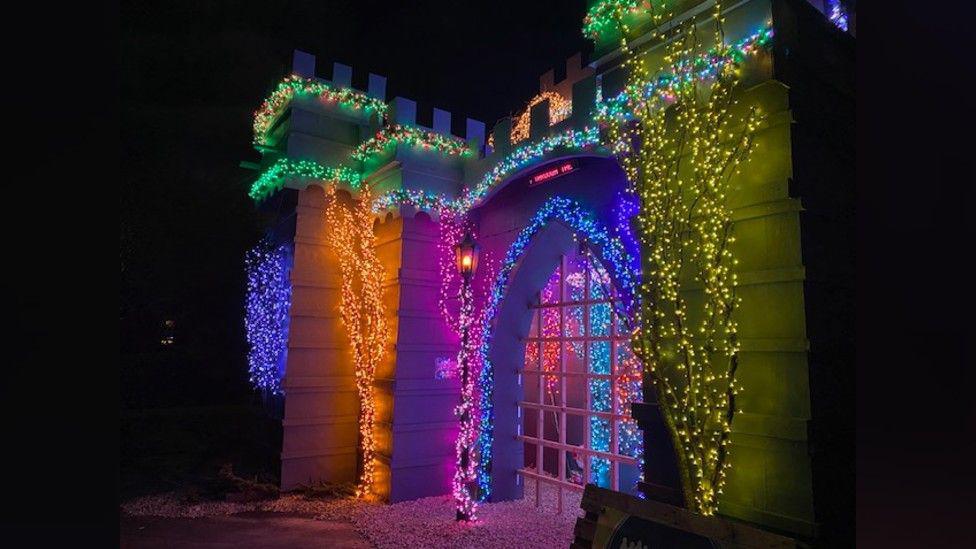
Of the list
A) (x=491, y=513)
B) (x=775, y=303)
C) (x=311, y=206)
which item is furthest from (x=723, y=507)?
(x=311, y=206)

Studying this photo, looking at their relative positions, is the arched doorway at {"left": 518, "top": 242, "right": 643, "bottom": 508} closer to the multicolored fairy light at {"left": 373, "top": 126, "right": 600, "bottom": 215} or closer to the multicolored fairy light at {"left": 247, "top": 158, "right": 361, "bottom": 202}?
the multicolored fairy light at {"left": 373, "top": 126, "right": 600, "bottom": 215}

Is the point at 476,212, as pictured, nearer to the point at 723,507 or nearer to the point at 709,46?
the point at 709,46

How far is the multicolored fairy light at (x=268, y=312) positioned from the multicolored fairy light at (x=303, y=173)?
1.06 meters

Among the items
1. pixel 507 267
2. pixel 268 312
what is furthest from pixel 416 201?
pixel 268 312

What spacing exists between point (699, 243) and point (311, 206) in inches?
244

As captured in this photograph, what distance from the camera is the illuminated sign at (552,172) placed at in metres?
6.63

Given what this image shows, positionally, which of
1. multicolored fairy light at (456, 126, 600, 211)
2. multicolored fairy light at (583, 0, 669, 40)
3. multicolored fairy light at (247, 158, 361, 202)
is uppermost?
multicolored fairy light at (583, 0, 669, 40)

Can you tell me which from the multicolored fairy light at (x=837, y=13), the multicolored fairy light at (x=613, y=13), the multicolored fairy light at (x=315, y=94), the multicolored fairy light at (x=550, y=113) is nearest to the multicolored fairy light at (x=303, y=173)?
the multicolored fairy light at (x=315, y=94)

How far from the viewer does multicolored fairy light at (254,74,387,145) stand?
8.66m

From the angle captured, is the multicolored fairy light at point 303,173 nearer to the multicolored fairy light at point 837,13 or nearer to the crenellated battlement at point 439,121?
the crenellated battlement at point 439,121

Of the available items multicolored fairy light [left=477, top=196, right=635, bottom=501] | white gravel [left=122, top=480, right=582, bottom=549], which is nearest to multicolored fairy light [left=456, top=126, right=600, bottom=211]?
multicolored fairy light [left=477, top=196, right=635, bottom=501]

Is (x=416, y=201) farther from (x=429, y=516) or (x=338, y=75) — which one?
(x=429, y=516)

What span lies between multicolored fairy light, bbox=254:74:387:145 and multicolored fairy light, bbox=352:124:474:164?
27.2 inches

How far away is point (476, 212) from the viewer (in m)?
8.55
